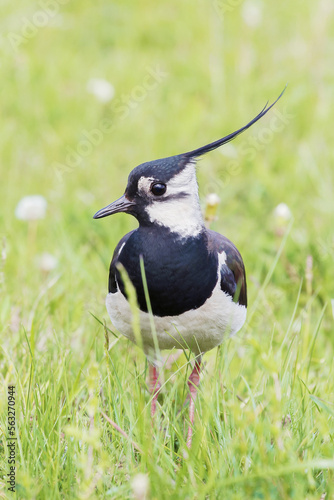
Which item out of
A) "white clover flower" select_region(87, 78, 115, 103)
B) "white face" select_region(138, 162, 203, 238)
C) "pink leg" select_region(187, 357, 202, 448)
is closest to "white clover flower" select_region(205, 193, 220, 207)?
"white face" select_region(138, 162, 203, 238)

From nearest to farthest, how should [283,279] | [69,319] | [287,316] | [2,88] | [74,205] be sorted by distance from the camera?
[69,319]
[287,316]
[283,279]
[74,205]
[2,88]

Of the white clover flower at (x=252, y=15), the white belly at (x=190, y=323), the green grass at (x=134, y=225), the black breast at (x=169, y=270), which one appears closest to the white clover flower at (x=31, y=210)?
the green grass at (x=134, y=225)

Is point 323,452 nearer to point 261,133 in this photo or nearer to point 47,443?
point 47,443

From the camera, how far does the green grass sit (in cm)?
209

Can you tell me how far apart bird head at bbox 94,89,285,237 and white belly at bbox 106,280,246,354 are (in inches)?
11.7

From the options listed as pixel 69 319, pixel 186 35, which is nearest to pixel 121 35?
pixel 186 35

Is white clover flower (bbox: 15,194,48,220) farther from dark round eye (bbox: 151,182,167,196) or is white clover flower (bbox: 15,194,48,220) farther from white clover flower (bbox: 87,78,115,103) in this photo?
dark round eye (bbox: 151,182,167,196)

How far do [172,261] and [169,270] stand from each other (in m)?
0.04

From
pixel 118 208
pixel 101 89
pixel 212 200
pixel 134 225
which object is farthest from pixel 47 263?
pixel 101 89

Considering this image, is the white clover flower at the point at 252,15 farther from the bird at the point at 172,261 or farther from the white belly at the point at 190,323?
the white belly at the point at 190,323

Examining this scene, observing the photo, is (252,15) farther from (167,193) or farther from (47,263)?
(167,193)

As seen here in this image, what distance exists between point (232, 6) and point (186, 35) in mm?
660

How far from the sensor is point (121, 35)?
7043 millimetres

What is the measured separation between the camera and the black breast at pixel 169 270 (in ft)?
8.18
